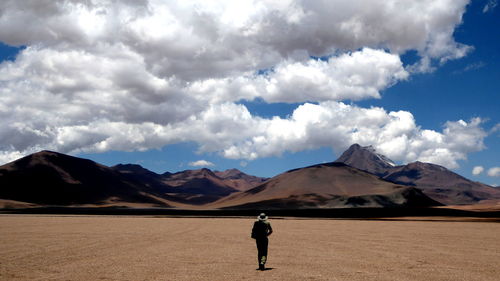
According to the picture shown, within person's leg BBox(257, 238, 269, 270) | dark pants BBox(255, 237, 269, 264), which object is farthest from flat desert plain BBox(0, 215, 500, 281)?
dark pants BBox(255, 237, 269, 264)

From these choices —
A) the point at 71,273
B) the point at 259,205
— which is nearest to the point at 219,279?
the point at 71,273

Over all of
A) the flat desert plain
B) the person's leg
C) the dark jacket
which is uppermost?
the dark jacket

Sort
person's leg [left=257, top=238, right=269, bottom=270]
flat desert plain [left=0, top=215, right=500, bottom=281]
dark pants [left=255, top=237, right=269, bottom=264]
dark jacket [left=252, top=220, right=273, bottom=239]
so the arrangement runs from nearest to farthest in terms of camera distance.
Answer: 1. flat desert plain [left=0, top=215, right=500, bottom=281]
2. person's leg [left=257, top=238, right=269, bottom=270]
3. dark pants [left=255, top=237, right=269, bottom=264]
4. dark jacket [left=252, top=220, right=273, bottom=239]

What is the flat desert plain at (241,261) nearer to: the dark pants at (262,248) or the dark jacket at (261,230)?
the dark pants at (262,248)

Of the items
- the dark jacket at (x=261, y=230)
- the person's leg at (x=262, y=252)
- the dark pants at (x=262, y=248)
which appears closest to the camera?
the person's leg at (x=262, y=252)

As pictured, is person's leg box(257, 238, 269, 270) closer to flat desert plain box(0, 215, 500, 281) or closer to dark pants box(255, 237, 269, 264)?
dark pants box(255, 237, 269, 264)

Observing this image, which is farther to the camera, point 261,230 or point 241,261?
point 241,261

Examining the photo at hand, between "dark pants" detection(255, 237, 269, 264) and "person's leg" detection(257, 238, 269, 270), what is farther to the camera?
"dark pants" detection(255, 237, 269, 264)

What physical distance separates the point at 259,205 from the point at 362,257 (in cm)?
15502

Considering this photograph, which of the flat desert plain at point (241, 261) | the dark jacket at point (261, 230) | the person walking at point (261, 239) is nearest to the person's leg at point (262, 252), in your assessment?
the person walking at point (261, 239)

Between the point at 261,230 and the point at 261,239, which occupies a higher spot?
the point at 261,230

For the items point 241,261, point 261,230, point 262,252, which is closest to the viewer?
point 262,252

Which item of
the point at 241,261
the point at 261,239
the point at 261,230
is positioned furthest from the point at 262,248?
the point at 241,261

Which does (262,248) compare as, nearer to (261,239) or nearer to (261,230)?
(261,239)
